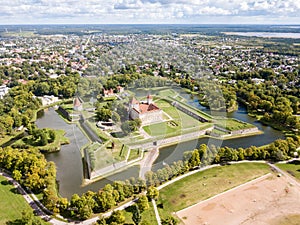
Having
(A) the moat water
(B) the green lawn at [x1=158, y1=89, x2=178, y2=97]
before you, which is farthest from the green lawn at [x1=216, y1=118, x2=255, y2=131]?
(B) the green lawn at [x1=158, y1=89, x2=178, y2=97]

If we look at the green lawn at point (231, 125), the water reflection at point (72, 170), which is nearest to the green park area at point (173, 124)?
the green lawn at point (231, 125)

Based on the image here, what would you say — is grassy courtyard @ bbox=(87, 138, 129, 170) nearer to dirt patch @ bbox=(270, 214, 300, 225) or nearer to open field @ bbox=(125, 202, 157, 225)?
→ open field @ bbox=(125, 202, 157, 225)

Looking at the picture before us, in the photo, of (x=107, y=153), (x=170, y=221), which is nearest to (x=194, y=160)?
(x=170, y=221)

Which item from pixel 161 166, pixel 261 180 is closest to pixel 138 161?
pixel 161 166

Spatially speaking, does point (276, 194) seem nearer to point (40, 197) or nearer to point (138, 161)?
point (138, 161)

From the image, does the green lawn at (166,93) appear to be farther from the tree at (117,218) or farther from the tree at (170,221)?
the tree at (117,218)

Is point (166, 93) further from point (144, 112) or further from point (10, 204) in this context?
point (10, 204)

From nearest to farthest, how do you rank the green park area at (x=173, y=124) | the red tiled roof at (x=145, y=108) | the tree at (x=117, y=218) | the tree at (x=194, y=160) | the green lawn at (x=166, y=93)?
the tree at (x=117, y=218) < the tree at (x=194, y=160) < the red tiled roof at (x=145, y=108) < the green park area at (x=173, y=124) < the green lawn at (x=166, y=93)

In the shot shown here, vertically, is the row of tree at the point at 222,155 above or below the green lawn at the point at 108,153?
below
